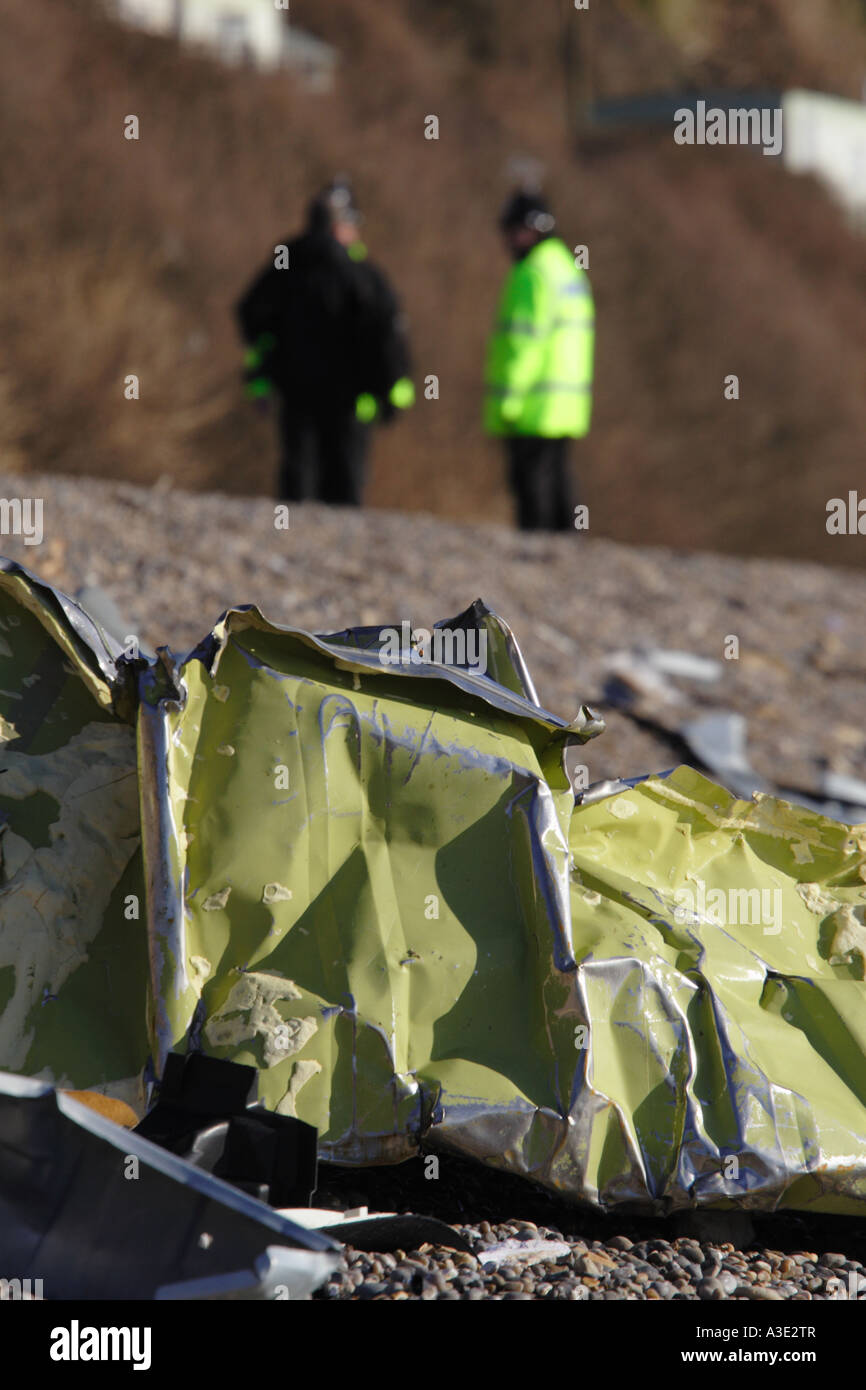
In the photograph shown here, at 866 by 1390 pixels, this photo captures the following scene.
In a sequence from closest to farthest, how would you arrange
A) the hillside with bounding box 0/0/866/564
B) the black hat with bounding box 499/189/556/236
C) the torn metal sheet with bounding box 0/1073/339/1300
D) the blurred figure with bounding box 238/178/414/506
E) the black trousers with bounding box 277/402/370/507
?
the torn metal sheet with bounding box 0/1073/339/1300 < the blurred figure with bounding box 238/178/414/506 < the black trousers with bounding box 277/402/370/507 < the black hat with bounding box 499/189/556/236 < the hillside with bounding box 0/0/866/564

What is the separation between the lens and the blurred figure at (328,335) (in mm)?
6965

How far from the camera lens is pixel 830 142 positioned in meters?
25.2

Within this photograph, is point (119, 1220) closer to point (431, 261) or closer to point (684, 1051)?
point (684, 1051)

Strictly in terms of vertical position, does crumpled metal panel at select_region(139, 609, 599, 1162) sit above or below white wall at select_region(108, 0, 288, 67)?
below

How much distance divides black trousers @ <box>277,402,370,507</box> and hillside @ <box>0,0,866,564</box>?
3.91 meters

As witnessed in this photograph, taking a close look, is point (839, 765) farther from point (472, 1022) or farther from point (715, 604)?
point (472, 1022)

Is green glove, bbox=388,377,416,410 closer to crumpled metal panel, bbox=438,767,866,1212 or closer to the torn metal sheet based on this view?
crumpled metal panel, bbox=438,767,866,1212

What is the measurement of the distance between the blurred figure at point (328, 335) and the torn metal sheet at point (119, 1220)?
17.7ft

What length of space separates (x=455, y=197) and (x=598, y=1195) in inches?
614

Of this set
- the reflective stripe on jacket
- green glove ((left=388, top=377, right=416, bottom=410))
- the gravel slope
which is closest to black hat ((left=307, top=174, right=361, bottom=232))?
green glove ((left=388, top=377, right=416, bottom=410))

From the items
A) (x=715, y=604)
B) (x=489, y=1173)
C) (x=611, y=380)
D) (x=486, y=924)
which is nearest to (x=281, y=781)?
(x=486, y=924)

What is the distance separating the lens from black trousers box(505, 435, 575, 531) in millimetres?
7883
